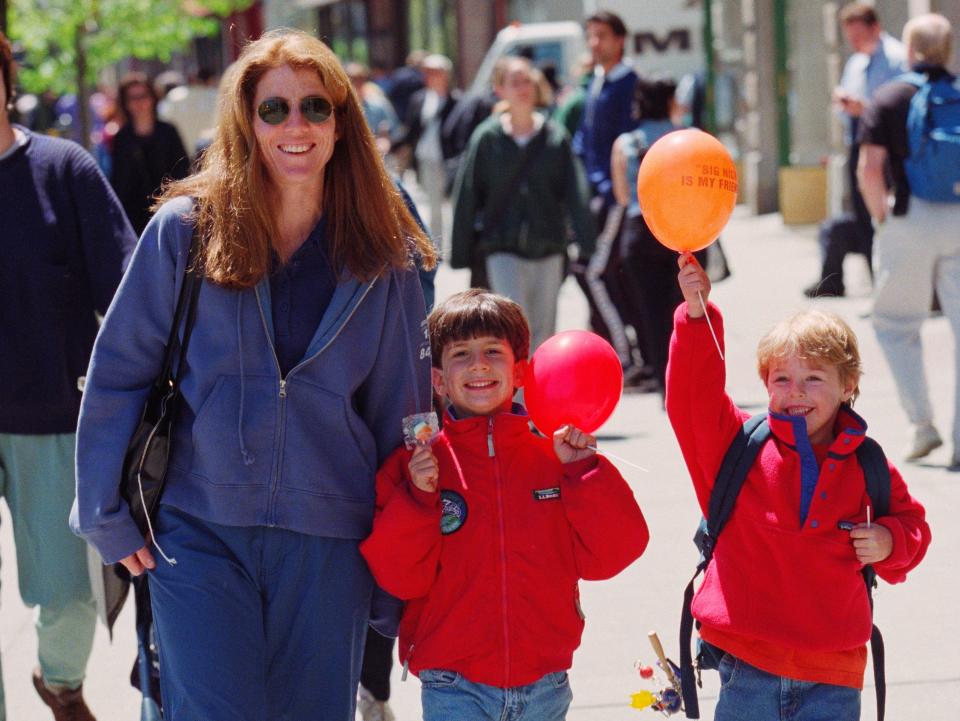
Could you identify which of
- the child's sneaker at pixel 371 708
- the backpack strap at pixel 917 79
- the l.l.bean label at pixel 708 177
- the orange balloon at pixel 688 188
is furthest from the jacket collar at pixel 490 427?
the backpack strap at pixel 917 79

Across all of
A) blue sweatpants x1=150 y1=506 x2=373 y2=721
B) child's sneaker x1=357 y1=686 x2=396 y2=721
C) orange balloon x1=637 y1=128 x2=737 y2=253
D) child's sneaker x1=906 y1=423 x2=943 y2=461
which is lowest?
child's sneaker x1=906 y1=423 x2=943 y2=461

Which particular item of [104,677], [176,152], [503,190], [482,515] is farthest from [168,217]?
[176,152]

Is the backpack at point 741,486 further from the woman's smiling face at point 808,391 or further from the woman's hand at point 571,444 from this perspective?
the woman's hand at point 571,444

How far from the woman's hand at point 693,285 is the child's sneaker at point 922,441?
4285mm

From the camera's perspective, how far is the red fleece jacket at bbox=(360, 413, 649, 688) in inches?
137

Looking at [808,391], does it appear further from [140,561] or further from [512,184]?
[512,184]

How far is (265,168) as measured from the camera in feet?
11.7

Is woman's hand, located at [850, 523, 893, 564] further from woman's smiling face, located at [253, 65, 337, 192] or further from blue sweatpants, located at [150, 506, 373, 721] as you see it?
woman's smiling face, located at [253, 65, 337, 192]

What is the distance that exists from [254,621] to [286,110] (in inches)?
42.7

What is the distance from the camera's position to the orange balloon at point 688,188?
3.72m

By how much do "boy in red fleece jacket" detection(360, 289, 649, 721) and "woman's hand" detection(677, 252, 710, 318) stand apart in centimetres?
39

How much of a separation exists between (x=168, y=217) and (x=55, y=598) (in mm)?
1636

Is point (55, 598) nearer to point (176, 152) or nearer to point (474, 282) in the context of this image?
point (474, 282)

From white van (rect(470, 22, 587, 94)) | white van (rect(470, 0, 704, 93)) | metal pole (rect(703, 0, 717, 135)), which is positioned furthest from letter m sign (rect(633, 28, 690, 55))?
white van (rect(470, 22, 587, 94))
